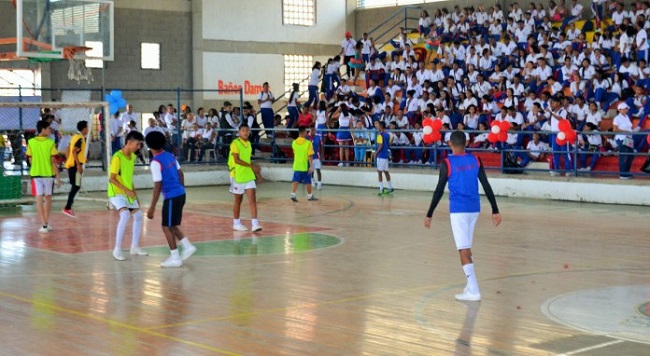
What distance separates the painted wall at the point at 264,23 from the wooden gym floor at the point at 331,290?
23.9 m

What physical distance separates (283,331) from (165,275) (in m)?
4.05

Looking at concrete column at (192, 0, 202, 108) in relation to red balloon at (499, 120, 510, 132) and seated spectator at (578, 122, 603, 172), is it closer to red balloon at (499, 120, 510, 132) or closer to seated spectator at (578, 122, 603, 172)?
red balloon at (499, 120, 510, 132)

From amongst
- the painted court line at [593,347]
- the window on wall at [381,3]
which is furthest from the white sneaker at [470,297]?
the window on wall at [381,3]

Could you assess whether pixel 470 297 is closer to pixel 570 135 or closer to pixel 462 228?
pixel 462 228

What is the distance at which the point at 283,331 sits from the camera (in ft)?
32.8

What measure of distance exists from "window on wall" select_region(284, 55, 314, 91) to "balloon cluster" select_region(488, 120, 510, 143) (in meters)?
20.4

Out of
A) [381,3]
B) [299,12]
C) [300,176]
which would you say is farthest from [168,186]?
[299,12]

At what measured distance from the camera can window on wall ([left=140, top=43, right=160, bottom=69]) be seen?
4153 cm

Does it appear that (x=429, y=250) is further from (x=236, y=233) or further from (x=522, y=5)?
(x=522, y=5)

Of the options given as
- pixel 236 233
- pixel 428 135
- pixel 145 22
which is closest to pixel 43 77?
pixel 145 22

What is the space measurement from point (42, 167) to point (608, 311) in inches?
455

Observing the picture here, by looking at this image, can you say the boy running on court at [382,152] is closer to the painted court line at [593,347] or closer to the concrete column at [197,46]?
the painted court line at [593,347]

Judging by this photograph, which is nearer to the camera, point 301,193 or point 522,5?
point 301,193

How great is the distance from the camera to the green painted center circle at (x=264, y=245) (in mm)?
15891
